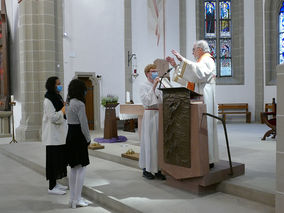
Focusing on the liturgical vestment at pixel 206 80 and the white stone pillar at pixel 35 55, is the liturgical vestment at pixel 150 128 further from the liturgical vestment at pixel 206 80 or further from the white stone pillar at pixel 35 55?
the white stone pillar at pixel 35 55

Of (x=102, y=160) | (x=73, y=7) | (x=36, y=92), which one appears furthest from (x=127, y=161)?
(x=73, y=7)

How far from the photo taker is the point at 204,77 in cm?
420

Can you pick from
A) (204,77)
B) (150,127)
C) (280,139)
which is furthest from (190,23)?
(280,139)

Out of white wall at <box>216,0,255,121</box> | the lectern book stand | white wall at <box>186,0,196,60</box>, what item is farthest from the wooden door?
the lectern book stand

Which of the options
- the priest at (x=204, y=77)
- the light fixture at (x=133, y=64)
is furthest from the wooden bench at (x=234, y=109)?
the priest at (x=204, y=77)

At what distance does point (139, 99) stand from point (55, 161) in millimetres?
7935

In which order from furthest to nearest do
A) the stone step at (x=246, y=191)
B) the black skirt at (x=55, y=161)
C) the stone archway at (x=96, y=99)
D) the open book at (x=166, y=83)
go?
the stone archway at (x=96, y=99) < the open book at (x=166, y=83) < the black skirt at (x=55, y=161) < the stone step at (x=246, y=191)

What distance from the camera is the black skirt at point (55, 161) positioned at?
4504 mm

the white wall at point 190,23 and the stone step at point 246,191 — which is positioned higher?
the white wall at point 190,23

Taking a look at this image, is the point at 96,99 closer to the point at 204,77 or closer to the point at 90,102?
the point at 90,102

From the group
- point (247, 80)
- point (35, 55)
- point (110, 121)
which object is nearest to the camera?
point (110, 121)

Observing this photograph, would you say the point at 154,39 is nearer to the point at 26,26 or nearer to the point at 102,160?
the point at 26,26

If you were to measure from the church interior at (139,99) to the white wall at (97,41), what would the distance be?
1.4 inches

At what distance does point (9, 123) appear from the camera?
38.7ft
